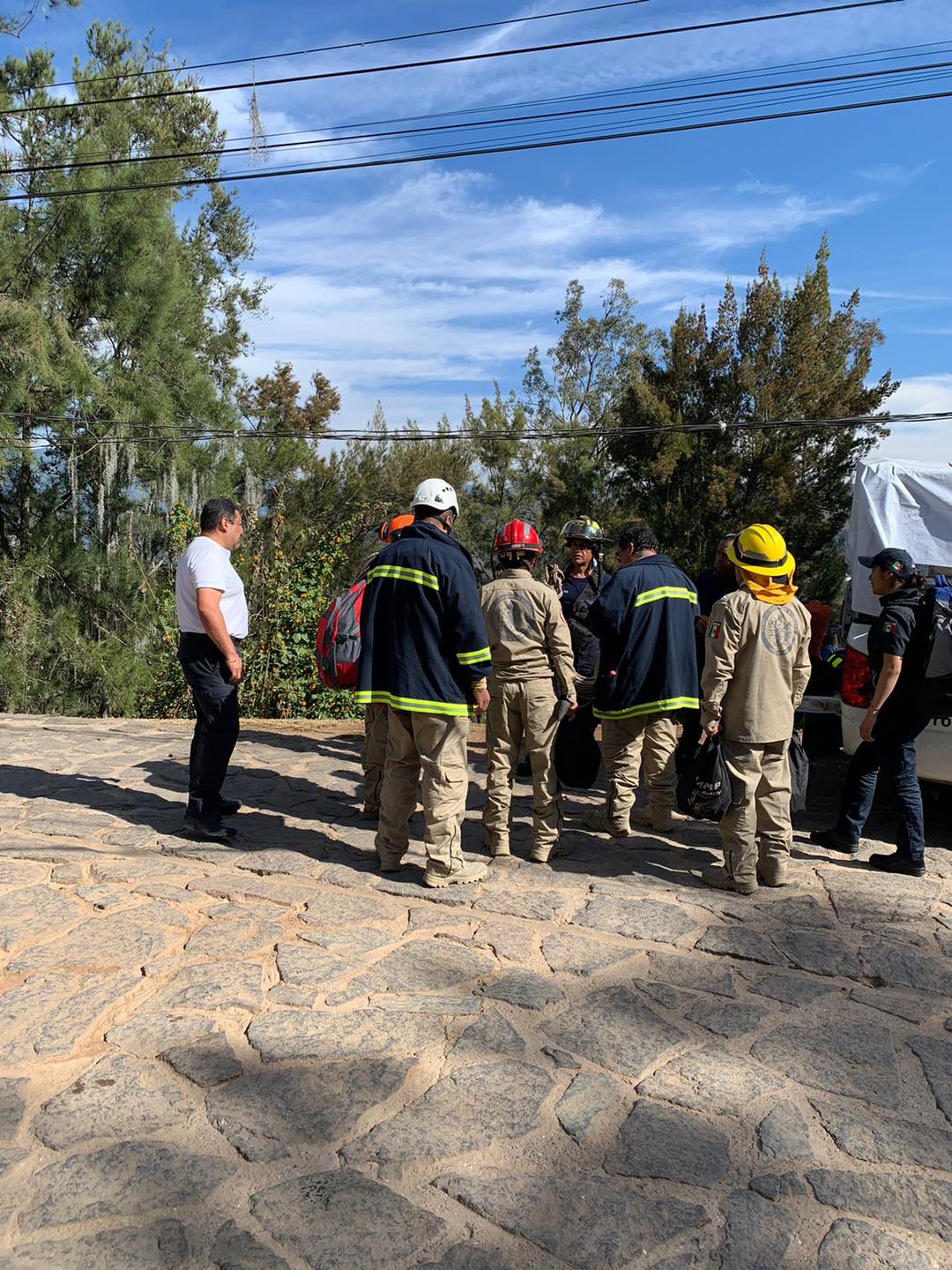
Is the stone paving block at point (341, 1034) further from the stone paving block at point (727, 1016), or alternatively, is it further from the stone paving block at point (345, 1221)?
the stone paving block at point (727, 1016)

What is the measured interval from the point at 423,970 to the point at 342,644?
2715 millimetres

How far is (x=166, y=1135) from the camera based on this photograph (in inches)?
121

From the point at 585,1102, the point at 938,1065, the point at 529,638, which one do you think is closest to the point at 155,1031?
the point at 585,1102

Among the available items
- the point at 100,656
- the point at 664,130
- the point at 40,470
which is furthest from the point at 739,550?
the point at 40,470

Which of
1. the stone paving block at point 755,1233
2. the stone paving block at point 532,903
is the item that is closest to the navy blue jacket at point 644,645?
the stone paving block at point 532,903

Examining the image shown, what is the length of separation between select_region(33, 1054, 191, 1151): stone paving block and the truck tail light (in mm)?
4605

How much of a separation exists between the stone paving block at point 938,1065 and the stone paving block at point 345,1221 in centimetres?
175

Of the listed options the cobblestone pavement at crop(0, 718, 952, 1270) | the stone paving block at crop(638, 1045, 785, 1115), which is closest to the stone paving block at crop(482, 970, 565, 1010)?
the cobblestone pavement at crop(0, 718, 952, 1270)

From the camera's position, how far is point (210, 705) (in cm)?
601

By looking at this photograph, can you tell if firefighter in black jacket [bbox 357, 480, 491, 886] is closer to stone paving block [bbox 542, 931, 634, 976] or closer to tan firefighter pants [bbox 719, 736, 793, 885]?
stone paving block [bbox 542, 931, 634, 976]

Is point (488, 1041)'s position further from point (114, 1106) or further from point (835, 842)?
point (835, 842)

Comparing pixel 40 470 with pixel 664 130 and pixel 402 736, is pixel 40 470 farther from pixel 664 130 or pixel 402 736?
pixel 402 736

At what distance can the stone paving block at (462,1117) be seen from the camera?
3029mm

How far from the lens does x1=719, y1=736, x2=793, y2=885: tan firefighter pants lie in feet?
17.6
